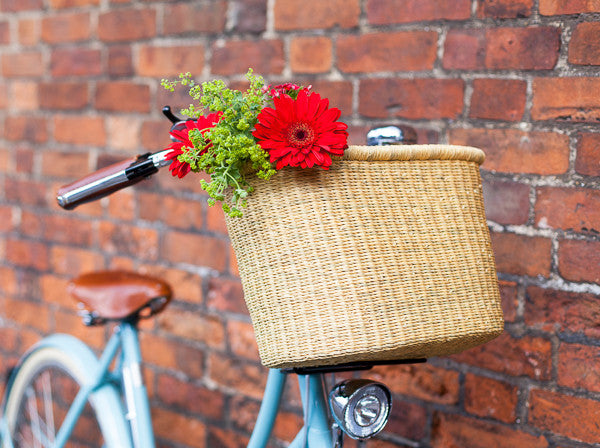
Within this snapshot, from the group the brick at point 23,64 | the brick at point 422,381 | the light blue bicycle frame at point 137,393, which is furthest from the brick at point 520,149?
the brick at point 23,64

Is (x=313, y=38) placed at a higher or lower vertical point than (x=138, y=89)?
higher

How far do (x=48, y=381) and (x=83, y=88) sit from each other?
33.3 inches

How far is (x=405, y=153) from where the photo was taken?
84cm

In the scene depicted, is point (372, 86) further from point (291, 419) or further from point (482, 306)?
point (291, 419)

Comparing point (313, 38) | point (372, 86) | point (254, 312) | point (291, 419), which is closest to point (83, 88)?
point (313, 38)

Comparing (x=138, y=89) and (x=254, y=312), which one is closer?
(x=254, y=312)

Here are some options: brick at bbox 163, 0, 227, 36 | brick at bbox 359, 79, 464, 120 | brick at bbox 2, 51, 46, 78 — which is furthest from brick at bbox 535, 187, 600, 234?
brick at bbox 2, 51, 46, 78

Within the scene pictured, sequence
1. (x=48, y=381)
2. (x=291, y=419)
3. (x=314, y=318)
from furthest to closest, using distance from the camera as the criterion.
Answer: (x=48, y=381) → (x=291, y=419) → (x=314, y=318)

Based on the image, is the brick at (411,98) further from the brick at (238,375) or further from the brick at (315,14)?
the brick at (238,375)

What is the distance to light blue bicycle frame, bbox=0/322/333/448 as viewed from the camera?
38.1 inches

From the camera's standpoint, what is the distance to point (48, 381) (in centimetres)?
197

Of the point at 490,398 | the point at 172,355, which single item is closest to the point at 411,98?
the point at 490,398

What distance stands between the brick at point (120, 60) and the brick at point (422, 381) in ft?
3.08

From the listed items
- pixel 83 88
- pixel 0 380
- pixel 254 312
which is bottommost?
pixel 0 380
